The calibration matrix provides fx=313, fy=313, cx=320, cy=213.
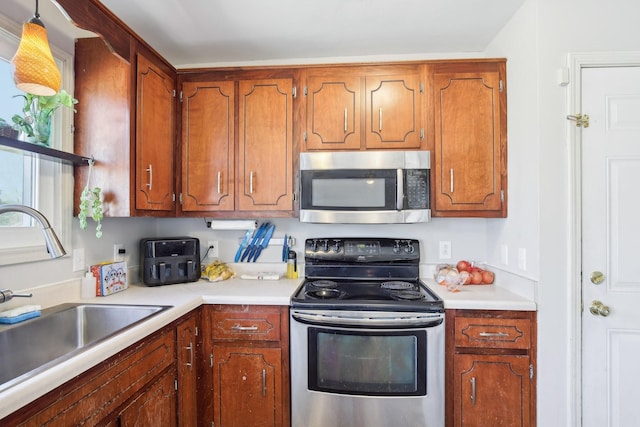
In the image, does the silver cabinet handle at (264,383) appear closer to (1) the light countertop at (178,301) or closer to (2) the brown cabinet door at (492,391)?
(1) the light countertop at (178,301)

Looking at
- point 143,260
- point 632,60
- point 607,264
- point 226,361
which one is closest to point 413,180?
point 607,264

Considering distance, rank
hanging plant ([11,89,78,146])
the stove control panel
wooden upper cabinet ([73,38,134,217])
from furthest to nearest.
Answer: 1. the stove control panel
2. wooden upper cabinet ([73,38,134,217])
3. hanging plant ([11,89,78,146])

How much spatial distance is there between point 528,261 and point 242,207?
1.67m

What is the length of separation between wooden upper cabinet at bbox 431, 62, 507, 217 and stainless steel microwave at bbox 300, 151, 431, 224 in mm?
132

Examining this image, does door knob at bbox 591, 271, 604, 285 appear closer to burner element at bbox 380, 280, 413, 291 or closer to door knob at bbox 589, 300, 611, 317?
door knob at bbox 589, 300, 611, 317

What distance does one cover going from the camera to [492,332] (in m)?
1.59

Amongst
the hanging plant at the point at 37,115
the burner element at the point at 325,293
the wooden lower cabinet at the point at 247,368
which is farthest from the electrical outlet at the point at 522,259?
the hanging plant at the point at 37,115

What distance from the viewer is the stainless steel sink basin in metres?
1.16

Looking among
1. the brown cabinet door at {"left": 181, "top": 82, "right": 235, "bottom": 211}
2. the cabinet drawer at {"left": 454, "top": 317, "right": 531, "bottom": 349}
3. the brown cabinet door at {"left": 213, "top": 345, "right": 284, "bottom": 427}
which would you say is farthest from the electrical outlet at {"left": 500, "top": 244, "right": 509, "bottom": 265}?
the brown cabinet door at {"left": 181, "top": 82, "right": 235, "bottom": 211}

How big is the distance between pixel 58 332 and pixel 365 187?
65.9 inches

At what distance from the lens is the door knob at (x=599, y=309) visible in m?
1.50

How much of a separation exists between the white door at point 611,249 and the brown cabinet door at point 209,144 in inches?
76.9

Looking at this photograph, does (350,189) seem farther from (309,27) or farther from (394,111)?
(309,27)

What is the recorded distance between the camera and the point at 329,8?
170 centimetres
